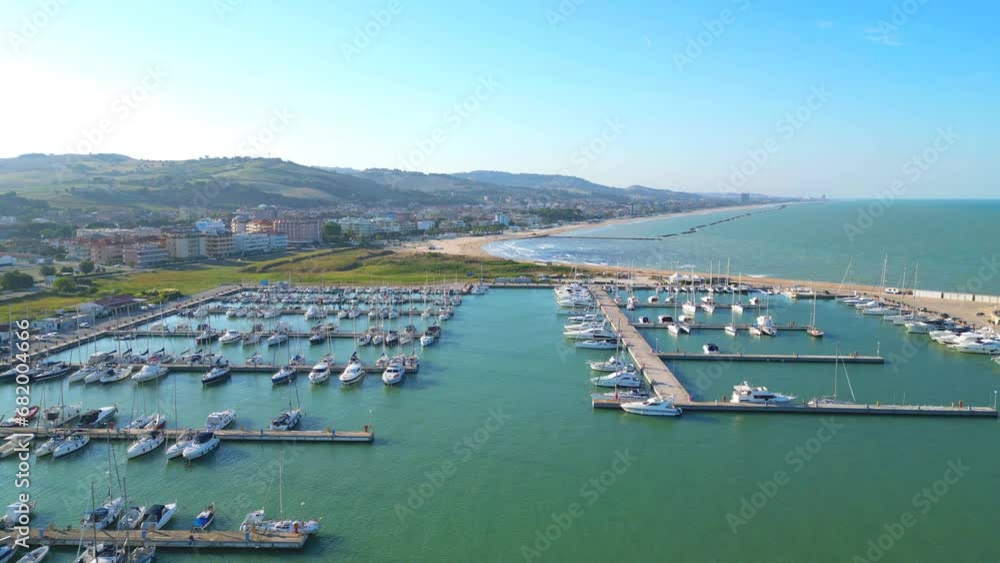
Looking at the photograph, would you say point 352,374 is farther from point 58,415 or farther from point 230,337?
point 230,337

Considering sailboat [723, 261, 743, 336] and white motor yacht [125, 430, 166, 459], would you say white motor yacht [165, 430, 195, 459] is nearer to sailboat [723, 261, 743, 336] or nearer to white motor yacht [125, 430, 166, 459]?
white motor yacht [125, 430, 166, 459]

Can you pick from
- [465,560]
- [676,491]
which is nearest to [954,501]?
[676,491]

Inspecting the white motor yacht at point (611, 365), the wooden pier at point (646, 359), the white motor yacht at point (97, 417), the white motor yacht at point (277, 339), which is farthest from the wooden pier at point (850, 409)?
the white motor yacht at point (277, 339)

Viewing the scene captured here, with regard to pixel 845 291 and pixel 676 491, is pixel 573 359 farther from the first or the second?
pixel 845 291

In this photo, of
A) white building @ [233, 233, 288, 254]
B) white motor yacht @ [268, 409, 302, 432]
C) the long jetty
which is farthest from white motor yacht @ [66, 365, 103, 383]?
white building @ [233, 233, 288, 254]

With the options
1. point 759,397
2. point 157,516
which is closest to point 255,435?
point 157,516

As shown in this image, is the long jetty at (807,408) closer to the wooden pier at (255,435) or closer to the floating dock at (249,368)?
the wooden pier at (255,435)
